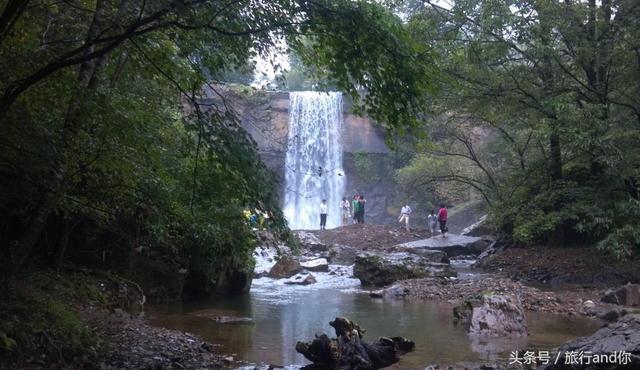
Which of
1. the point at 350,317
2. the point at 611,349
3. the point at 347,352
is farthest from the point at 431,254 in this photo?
the point at 611,349

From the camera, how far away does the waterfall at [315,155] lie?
1425 inches

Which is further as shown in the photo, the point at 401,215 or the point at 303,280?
the point at 401,215

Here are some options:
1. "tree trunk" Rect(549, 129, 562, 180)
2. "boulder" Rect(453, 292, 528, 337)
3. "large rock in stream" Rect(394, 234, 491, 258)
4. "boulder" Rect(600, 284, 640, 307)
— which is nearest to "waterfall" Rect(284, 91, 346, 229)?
"large rock in stream" Rect(394, 234, 491, 258)

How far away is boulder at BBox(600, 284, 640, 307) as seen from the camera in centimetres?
1209

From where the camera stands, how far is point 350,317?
447 inches

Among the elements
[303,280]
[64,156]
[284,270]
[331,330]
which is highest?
[64,156]

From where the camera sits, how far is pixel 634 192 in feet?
49.1

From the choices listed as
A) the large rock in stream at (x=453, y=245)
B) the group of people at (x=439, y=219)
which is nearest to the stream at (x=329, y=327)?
the large rock in stream at (x=453, y=245)

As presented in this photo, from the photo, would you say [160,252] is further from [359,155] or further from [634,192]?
[359,155]

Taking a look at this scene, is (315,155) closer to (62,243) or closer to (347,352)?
(62,243)

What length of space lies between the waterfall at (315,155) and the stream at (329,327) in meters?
21.5

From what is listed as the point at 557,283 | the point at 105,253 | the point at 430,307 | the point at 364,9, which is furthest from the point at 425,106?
the point at 557,283

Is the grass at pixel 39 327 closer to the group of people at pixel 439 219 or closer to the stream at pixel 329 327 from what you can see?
the stream at pixel 329 327

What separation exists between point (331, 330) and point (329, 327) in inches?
9.9
